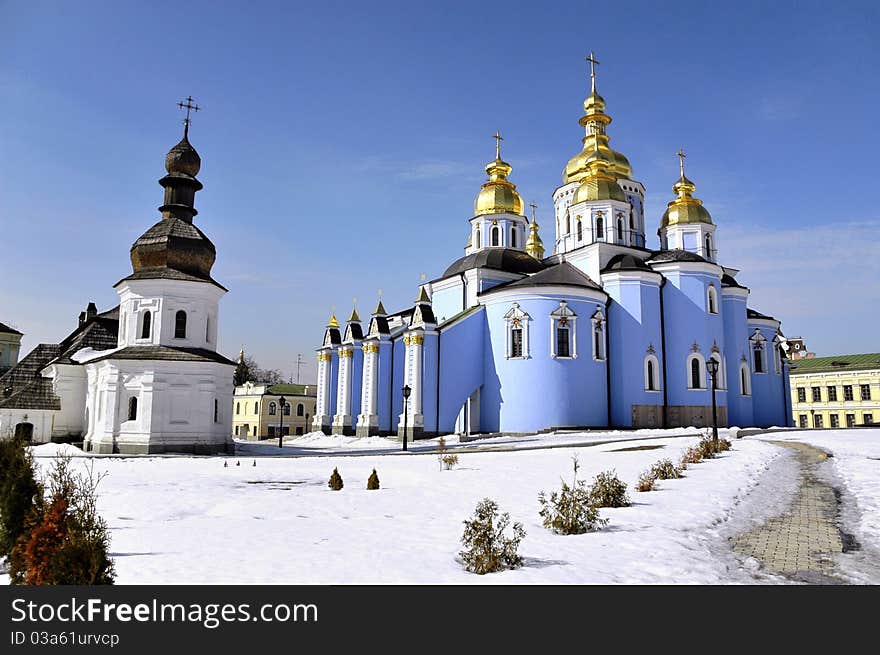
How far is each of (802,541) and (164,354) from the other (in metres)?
25.3

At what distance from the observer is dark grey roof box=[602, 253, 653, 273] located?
38.1 m

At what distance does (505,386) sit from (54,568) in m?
31.6

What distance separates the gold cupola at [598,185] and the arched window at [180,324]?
2534cm

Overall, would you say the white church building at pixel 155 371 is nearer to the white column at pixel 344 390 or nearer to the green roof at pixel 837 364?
the white column at pixel 344 390

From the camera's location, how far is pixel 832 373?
5712 cm

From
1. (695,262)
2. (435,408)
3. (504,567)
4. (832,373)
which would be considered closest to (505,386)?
(435,408)

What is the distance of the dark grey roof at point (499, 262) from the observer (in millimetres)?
42406

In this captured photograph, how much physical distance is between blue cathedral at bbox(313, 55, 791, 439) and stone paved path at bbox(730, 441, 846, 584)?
2379cm

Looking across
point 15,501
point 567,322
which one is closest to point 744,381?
point 567,322

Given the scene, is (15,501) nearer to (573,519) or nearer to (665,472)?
(573,519)

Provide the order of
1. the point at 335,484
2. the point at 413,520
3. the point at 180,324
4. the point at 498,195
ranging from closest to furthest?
the point at 413,520, the point at 335,484, the point at 180,324, the point at 498,195

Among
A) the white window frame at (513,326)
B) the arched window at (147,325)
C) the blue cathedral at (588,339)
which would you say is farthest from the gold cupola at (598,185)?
the arched window at (147,325)

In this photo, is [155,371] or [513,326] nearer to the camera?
[155,371]

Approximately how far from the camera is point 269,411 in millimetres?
65500
